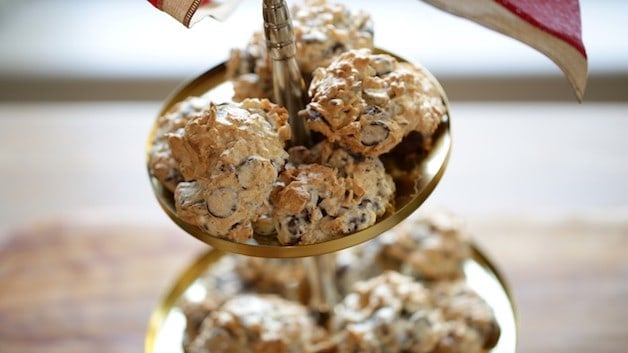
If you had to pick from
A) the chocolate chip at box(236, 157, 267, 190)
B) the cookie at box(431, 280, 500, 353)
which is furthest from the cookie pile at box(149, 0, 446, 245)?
the cookie at box(431, 280, 500, 353)

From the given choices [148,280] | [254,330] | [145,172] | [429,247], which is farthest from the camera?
[145,172]

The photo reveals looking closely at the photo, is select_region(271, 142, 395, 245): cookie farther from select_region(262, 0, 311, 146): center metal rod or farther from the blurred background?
the blurred background

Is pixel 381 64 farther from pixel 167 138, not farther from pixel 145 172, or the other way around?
pixel 145 172

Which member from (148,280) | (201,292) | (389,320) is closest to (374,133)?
(389,320)

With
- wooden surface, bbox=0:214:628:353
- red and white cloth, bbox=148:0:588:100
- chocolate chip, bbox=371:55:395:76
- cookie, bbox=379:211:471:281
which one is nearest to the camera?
red and white cloth, bbox=148:0:588:100

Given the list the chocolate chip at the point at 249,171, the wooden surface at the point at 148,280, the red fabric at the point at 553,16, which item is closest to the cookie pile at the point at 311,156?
the chocolate chip at the point at 249,171
